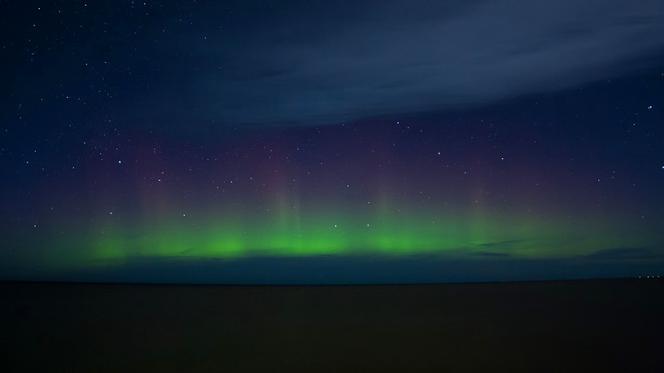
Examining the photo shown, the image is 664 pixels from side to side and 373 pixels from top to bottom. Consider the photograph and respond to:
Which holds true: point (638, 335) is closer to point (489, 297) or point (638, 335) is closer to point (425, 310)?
point (425, 310)

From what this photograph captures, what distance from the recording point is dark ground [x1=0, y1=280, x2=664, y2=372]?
7.98 metres

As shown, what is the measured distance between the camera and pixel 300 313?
1405 centimetres

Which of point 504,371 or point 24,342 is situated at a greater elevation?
point 24,342

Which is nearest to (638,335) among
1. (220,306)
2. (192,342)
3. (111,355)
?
(192,342)

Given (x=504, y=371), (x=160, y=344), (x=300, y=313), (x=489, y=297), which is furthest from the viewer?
(x=489, y=297)

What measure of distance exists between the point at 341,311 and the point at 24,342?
7.05 m

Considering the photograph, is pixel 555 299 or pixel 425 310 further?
pixel 555 299

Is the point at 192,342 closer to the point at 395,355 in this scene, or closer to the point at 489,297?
the point at 395,355

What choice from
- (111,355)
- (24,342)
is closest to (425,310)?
(111,355)

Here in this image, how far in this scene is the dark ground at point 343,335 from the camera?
7.98 m

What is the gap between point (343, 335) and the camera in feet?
33.9

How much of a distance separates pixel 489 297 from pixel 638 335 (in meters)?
7.83

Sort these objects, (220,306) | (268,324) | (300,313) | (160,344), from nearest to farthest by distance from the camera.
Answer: (160,344)
(268,324)
(300,313)
(220,306)

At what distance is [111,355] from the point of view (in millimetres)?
8836
